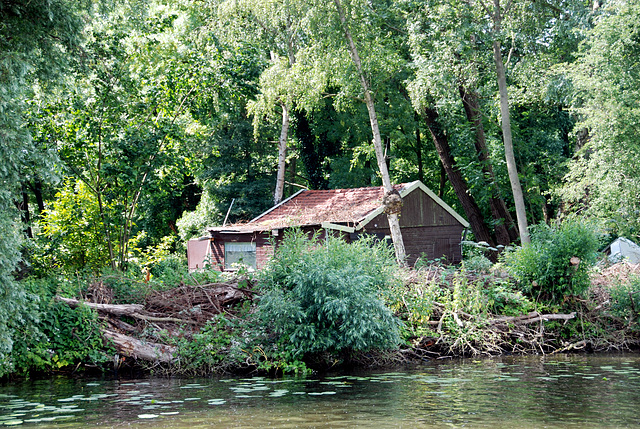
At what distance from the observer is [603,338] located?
539 inches

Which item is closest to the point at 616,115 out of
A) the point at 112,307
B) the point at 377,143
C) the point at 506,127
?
the point at 506,127

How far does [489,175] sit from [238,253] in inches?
355

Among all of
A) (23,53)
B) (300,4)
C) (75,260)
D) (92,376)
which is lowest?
(92,376)

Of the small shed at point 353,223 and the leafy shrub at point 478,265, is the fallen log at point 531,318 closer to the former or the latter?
the leafy shrub at point 478,265

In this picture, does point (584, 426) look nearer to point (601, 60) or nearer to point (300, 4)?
point (601, 60)

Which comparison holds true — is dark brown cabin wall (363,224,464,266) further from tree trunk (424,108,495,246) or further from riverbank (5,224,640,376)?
riverbank (5,224,640,376)

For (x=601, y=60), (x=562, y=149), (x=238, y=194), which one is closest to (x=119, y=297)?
(x=601, y=60)

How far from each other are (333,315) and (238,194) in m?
18.6

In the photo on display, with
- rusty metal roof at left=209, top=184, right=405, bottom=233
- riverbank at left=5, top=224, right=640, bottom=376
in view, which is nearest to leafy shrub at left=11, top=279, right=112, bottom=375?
riverbank at left=5, top=224, right=640, bottom=376

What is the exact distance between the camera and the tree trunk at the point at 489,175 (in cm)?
2228

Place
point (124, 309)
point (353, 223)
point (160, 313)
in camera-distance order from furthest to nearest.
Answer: point (353, 223) < point (160, 313) < point (124, 309)

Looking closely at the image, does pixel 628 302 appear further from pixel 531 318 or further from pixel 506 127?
pixel 506 127

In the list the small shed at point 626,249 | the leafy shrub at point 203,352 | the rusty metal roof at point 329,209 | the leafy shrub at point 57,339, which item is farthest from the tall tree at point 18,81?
the small shed at point 626,249

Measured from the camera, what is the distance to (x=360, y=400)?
855cm
